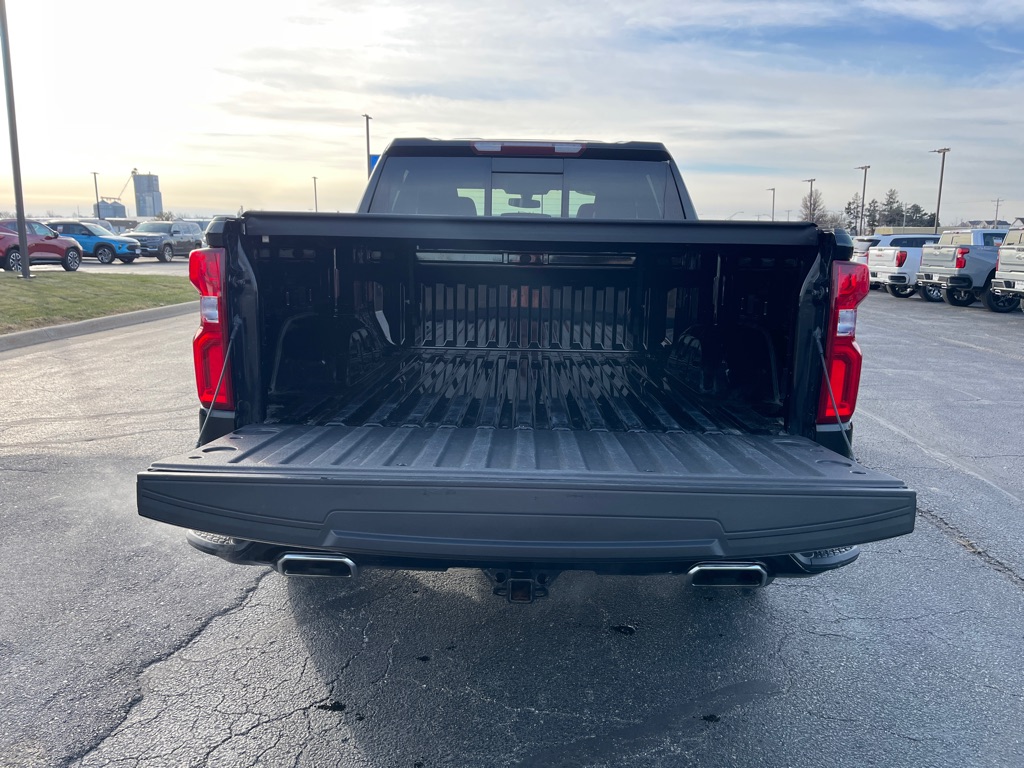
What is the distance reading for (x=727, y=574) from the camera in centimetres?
255

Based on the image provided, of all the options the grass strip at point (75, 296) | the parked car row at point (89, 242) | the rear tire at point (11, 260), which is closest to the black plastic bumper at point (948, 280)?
the grass strip at point (75, 296)

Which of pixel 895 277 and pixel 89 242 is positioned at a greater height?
pixel 89 242

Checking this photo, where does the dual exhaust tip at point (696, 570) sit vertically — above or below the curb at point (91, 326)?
above

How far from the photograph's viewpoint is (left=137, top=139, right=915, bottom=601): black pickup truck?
8.02ft

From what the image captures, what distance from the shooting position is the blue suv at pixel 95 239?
30.9 metres

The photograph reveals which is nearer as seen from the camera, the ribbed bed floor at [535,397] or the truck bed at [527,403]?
the truck bed at [527,403]

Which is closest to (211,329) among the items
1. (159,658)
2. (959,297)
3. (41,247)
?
(159,658)

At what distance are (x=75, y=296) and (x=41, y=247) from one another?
34.2 ft

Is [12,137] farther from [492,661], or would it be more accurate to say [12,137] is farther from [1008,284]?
[1008,284]

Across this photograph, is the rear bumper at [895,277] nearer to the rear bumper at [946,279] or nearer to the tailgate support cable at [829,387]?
the rear bumper at [946,279]

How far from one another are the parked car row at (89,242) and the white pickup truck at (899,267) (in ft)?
65.4

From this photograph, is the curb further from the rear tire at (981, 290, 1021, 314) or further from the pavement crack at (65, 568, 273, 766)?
the rear tire at (981, 290, 1021, 314)

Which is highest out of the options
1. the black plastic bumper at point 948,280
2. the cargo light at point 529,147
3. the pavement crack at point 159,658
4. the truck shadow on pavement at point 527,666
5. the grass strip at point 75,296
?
the cargo light at point 529,147

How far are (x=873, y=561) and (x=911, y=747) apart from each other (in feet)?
5.75
